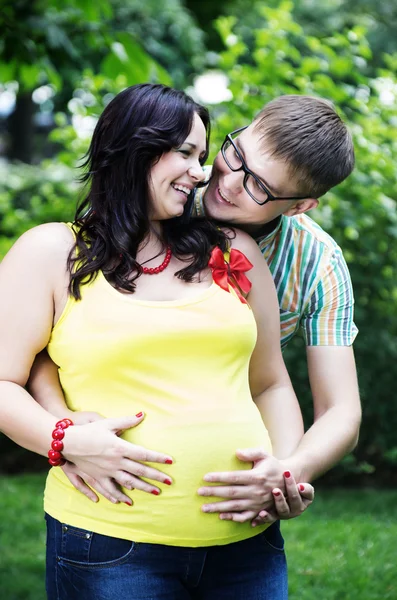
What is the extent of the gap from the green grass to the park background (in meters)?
0.01

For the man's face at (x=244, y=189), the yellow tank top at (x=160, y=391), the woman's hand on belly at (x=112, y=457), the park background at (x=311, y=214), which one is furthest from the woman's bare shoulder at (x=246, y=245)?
the park background at (x=311, y=214)

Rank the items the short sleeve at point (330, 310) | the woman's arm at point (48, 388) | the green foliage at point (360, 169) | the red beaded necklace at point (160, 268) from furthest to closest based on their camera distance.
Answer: the green foliage at point (360, 169), the short sleeve at point (330, 310), the red beaded necklace at point (160, 268), the woman's arm at point (48, 388)

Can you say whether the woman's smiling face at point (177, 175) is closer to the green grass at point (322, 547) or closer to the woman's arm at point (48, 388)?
the woman's arm at point (48, 388)

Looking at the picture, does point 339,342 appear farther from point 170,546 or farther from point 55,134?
point 55,134

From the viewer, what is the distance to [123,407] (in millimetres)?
1963

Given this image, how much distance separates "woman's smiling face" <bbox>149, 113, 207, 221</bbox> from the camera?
212cm

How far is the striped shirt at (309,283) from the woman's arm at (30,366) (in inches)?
22.7

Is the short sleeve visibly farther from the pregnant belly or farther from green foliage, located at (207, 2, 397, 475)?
green foliage, located at (207, 2, 397, 475)

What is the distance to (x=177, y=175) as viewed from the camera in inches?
83.4

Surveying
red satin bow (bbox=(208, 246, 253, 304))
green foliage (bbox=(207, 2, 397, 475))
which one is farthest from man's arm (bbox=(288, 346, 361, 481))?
green foliage (bbox=(207, 2, 397, 475))

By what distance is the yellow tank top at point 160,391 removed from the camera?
194cm

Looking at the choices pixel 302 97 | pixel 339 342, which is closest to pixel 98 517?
pixel 339 342

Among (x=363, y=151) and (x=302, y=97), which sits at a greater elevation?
(x=302, y=97)

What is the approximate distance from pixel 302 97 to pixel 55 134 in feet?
13.9
